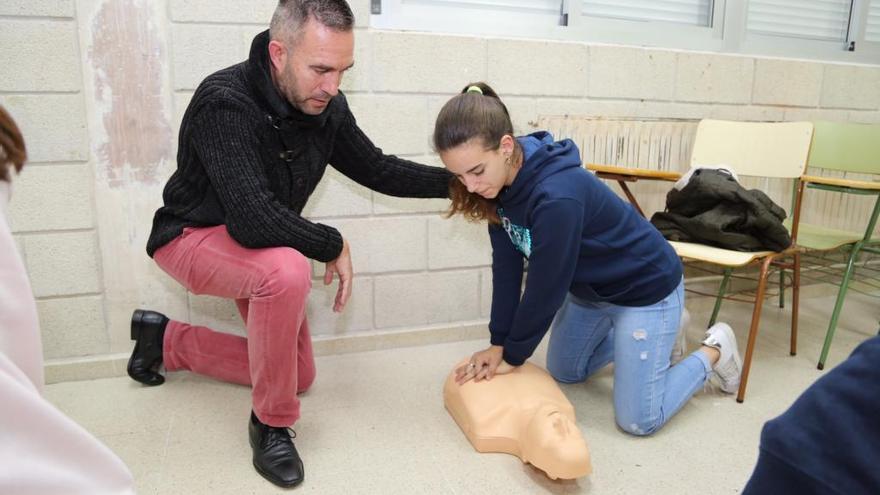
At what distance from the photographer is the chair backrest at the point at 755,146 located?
225cm

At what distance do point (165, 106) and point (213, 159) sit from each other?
0.64 metres

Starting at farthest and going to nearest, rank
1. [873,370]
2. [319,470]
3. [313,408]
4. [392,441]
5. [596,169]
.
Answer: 1. [596,169]
2. [313,408]
3. [392,441]
4. [319,470]
5. [873,370]

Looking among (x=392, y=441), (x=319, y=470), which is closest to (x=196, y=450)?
(x=319, y=470)

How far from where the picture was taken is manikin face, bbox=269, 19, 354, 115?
136 cm

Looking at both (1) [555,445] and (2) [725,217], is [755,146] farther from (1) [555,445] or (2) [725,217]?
(1) [555,445]

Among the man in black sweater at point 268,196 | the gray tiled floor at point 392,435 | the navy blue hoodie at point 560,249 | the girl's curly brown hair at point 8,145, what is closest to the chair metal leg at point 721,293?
the gray tiled floor at point 392,435

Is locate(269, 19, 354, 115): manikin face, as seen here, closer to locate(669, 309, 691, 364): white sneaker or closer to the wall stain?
the wall stain

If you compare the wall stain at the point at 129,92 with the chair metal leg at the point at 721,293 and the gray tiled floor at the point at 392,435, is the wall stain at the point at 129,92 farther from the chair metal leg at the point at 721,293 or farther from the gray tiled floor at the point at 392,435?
the chair metal leg at the point at 721,293

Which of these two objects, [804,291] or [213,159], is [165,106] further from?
[804,291]

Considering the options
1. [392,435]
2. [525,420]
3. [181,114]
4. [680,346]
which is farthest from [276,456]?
[680,346]

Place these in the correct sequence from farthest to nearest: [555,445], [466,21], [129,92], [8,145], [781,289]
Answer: [781,289] < [466,21] < [129,92] < [555,445] < [8,145]

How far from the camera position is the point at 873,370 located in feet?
1.30

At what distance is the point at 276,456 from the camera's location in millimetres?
1429

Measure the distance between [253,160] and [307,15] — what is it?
13.7 inches
